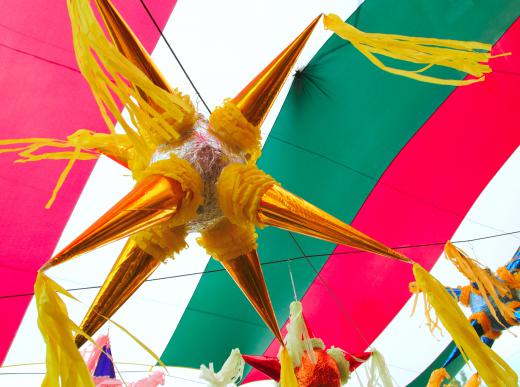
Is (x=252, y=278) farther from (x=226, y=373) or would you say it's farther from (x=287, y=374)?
(x=226, y=373)

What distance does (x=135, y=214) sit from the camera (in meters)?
0.66

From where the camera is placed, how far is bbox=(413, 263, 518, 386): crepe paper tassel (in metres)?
0.73

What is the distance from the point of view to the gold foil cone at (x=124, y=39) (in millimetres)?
771

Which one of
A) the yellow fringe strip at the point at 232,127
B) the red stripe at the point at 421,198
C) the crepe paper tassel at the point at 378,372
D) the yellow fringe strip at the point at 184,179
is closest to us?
the yellow fringe strip at the point at 184,179

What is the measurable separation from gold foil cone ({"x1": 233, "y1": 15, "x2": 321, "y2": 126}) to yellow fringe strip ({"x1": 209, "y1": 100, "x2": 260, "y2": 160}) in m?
0.02

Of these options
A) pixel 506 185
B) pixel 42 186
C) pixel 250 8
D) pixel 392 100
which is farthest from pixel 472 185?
pixel 42 186

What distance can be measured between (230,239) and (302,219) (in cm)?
14

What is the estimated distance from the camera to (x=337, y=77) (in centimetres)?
152

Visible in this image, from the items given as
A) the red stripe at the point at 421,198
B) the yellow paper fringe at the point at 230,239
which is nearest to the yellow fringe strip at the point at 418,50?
the yellow paper fringe at the point at 230,239

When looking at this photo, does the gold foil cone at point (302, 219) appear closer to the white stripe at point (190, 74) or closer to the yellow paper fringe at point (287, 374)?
the yellow paper fringe at point (287, 374)

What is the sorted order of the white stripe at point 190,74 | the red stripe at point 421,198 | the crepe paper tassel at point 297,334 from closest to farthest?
the crepe paper tassel at point 297,334, the white stripe at point 190,74, the red stripe at point 421,198

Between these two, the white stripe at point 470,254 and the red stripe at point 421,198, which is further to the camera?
the white stripe at point 470,254

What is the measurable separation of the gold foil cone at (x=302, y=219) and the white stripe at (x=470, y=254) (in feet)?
3.60

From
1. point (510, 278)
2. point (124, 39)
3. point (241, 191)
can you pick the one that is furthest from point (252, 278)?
point (510, 278)
